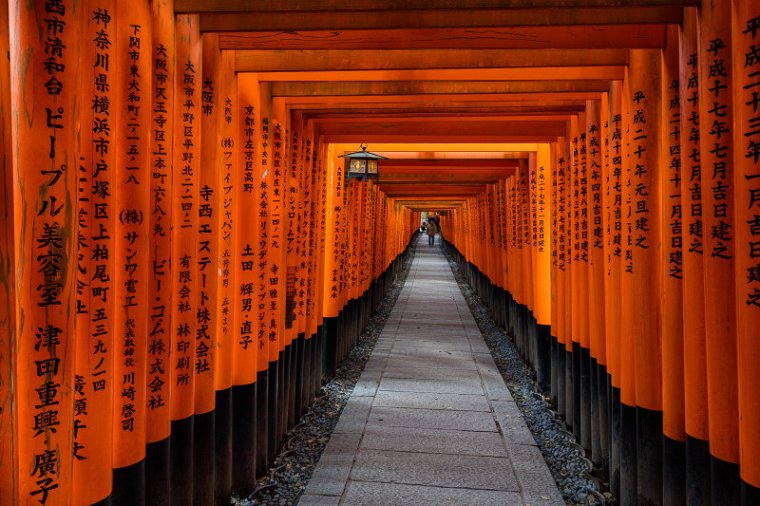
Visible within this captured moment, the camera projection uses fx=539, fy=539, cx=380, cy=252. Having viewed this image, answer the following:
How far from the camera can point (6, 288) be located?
180 cm

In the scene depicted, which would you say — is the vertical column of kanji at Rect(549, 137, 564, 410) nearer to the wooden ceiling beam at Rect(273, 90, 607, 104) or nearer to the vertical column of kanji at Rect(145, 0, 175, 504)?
the wooden ceiling beam at Rect(273, 90, 607, 104)

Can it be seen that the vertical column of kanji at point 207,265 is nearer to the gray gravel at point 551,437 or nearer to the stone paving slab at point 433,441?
the stone paving slab at point 433,441

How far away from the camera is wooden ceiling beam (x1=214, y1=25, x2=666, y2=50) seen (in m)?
3.38

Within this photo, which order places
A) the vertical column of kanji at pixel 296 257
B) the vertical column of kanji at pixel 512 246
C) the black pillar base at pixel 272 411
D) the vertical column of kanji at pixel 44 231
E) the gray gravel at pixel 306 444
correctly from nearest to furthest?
the vertical column of kanji at pixel 44 231 → the gray gravel at pixel 306 444 → the black pillar base at pixel 272 411 → the vertical column of kanji at pixel 296 257 → the vertical column of kanji at pixel 512 246

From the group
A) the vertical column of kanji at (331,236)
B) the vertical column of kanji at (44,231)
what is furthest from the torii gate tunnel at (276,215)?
the vertical column of kanji at (331,236)

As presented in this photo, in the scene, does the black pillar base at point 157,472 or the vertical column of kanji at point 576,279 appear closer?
the black pillar base at point 157,472

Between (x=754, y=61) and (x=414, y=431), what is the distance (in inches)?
181

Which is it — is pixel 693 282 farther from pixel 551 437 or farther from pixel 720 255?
pixel 551 437

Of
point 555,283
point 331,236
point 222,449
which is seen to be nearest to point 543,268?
point 555,283

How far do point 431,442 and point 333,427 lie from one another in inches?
45.1

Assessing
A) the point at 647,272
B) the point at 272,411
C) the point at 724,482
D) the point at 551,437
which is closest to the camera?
the point at 724,482

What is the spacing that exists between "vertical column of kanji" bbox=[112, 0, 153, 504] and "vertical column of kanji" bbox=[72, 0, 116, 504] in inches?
7.7

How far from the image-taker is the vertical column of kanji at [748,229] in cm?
222

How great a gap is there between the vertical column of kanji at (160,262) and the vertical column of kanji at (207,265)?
1.40ft
